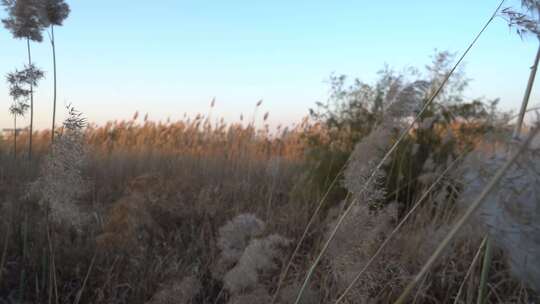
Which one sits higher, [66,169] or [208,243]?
[66,169]

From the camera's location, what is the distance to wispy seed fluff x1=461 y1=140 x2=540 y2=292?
1.03m

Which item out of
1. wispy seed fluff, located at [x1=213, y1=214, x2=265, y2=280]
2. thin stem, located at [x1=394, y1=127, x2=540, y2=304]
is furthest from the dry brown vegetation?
thin stem, located at [x1=394, y1=127, x2=540, y2=304]

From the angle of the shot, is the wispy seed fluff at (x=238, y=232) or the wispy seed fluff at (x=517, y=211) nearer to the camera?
the wispy seed fluff at (x=517, y=211)

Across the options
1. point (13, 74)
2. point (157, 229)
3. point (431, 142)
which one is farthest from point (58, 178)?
point (431, 142)

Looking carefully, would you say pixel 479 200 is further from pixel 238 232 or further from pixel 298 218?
pixel 298 218

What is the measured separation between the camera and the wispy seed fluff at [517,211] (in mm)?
1030

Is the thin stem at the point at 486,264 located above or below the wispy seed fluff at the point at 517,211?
below

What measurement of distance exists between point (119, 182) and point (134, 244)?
220 centimetres

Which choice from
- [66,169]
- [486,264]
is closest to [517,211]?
[486,264]

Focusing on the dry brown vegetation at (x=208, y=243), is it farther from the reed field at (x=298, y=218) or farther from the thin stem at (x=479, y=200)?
the thin stem at (x=479, y=200)

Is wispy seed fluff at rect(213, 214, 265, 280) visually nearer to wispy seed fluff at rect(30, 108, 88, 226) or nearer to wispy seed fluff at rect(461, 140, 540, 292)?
wispy seed fluff at rect(30, 108, 88, 226)

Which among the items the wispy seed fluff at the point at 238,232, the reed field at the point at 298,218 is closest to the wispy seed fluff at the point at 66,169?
the reed field at the point at 298,218

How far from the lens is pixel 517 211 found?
103 cm

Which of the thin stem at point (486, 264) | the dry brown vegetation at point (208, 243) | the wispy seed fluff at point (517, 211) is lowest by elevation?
the dry brown vegetation at point (208, 243)
